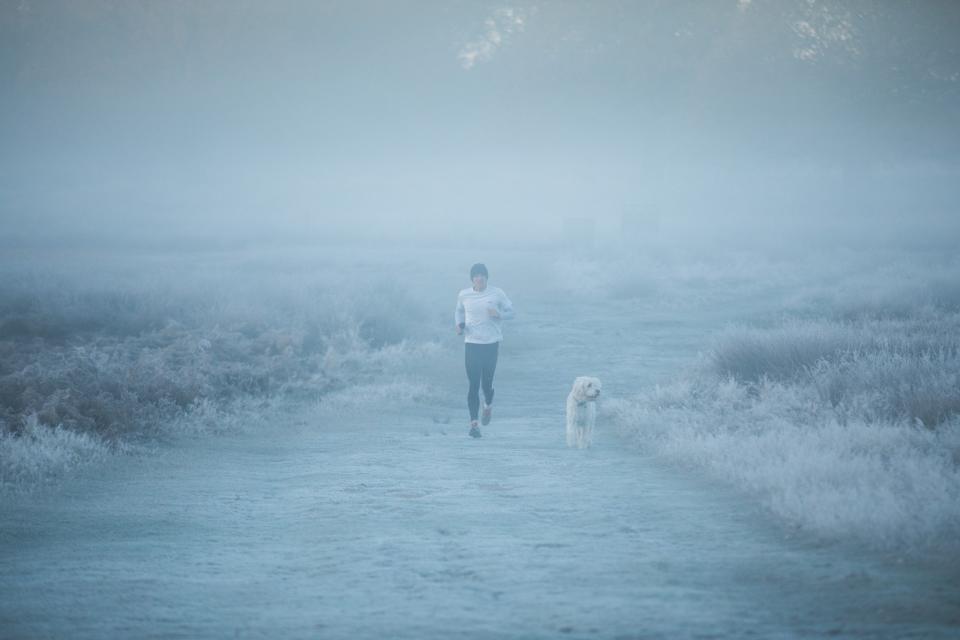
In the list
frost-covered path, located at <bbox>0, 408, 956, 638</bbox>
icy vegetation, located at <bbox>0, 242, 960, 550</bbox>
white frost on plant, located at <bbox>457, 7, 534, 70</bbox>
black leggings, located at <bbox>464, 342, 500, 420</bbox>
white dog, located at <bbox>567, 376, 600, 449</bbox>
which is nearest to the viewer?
frost-covered path, located at <bbox>0, 408, 956, 638</bbox>

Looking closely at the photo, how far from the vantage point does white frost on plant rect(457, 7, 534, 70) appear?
169 feet

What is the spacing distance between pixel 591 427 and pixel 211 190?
2610 inches

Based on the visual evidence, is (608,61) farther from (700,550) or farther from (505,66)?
(700,550)

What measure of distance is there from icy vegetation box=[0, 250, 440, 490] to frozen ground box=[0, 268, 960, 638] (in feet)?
2.17

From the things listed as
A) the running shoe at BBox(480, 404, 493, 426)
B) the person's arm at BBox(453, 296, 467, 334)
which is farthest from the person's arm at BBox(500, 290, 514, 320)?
the running shoe at BBox(480, 404, 493, 426)

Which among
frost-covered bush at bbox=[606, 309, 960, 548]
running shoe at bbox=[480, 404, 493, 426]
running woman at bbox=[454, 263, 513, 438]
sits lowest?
running shoe at bbox=[480, 404, 493, 426]

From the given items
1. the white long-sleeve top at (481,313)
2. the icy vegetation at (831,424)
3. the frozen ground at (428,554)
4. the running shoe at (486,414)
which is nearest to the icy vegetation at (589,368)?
the icy vegetation at (831,424)

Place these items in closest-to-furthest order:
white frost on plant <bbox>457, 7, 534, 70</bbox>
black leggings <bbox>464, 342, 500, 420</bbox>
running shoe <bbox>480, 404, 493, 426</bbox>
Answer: black leggings <bbox>464, 342, 500, 420</bbox>
running shoe <bbox>480, 404, 493, 426</bbox>
white frost on plant <bbox>457, 7, 534, 70</bbox>

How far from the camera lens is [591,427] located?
1038 cm

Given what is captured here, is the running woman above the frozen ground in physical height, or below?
above

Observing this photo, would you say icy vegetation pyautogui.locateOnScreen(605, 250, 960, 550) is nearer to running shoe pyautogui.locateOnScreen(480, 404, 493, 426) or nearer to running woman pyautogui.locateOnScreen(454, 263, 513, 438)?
running shoe pyautogui.locateOnScreen(480, 404, 493, 426)

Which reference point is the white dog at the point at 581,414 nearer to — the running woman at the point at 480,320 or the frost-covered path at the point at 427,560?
the frost-covered path at the point at 427,560

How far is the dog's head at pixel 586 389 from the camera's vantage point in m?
9.91

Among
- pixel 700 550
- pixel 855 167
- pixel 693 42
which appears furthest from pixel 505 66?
pixel 700 550
